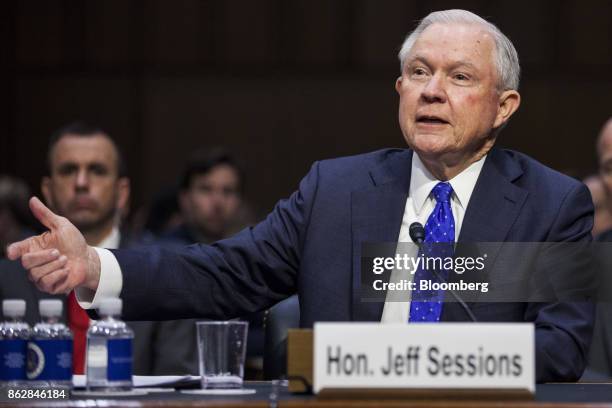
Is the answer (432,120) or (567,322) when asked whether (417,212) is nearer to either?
(432,120)

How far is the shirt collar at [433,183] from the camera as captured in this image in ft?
9.98

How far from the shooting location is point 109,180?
4707 mm

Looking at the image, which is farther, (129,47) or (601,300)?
(129,47)

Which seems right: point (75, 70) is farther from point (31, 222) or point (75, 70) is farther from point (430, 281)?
point (430, 281)

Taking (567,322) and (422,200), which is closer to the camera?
(567,322)

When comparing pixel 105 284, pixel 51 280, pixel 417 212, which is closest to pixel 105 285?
pixel 105 284

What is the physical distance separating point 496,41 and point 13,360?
1.48 m

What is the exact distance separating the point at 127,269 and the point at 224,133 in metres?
5.96

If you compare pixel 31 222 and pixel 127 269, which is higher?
pixel 31 222

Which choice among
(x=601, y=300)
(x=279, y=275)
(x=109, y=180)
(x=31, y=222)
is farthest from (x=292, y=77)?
(x=279, y=275)

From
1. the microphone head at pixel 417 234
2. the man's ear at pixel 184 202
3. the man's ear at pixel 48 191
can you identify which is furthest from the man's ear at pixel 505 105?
the man's ear at pixel 184 202

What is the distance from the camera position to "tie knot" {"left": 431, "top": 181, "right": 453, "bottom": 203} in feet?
9.87

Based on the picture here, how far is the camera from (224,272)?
296 cm

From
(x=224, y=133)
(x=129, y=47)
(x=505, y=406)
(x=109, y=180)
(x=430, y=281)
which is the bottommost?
(x=505, y=406)
